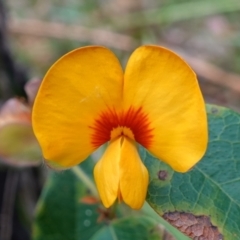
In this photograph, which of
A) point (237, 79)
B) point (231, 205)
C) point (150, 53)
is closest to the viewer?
point (150, 53)

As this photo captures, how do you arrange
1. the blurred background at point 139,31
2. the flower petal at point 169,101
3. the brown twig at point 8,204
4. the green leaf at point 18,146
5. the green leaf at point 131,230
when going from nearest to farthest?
1. the flower petal at point 169,101
2. the green leaf at point 131,230
3. the green leaf at point 18,146
4. the brown twig at point 8,204
5. the blurred background at point 139,31

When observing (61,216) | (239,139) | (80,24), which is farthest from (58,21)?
(239,139)

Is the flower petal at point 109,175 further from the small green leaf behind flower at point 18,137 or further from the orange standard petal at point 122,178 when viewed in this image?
the small green leaf behind flower at point 18,137

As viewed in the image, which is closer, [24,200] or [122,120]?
[122,120]

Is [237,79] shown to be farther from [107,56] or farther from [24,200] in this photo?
[107,56]

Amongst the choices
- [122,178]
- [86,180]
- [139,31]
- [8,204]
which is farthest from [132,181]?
[139,31]

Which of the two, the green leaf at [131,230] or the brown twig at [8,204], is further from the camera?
the brown twig at [8,204]

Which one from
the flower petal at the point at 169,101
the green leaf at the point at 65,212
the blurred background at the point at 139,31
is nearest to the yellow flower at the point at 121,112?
the flower petal at the point at 169,101
